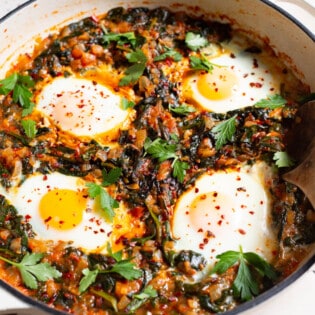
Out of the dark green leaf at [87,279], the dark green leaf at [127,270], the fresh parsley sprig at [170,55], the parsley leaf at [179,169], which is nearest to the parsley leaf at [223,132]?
the parsley leaf at [179,169]

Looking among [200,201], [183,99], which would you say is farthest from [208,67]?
[200,201]

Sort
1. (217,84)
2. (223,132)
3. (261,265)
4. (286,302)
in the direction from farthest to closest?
1. (217,84)
2. (223,132)
3. (261,265)
4. (286,302)

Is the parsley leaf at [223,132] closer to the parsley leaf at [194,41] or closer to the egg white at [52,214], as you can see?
the parsley leaf at [194,41]

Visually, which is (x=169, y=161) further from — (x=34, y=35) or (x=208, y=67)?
(x=34, y=35)

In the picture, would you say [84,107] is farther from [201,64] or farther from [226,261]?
[226,261]

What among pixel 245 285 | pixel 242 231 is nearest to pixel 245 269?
pixel 245 285
